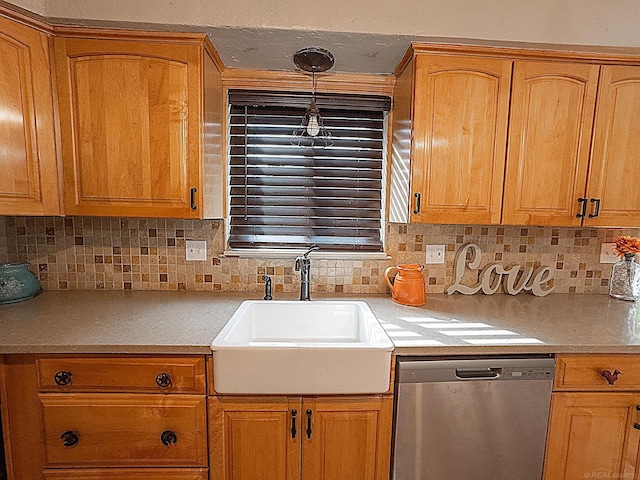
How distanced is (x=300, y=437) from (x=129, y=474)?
63 cm

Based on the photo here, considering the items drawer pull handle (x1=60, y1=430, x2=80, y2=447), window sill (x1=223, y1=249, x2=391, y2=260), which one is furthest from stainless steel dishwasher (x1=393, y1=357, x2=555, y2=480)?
drawer pull handle (x1=60, y1=430, x2=80, y2=447)

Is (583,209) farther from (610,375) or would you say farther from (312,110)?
(312,110)

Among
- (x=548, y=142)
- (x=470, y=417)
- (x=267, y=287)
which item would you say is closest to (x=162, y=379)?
(x=267, y=287)

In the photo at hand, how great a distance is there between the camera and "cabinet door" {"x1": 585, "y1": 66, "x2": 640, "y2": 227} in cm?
148

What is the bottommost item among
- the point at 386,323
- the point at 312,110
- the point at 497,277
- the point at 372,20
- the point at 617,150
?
the point at 386,323

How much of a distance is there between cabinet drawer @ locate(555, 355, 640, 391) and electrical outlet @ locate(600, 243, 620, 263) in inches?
31.9

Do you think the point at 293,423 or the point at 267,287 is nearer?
the point at 293,423

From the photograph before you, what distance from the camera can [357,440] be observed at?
4.01 feet

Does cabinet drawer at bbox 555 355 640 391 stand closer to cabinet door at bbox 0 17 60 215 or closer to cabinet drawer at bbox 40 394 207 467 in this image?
cabinet drawer at bbox 40 394 207 467

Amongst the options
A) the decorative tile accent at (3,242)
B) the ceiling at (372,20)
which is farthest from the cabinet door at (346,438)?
the decorative tile accent at (3,242)

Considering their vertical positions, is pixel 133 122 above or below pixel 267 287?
above

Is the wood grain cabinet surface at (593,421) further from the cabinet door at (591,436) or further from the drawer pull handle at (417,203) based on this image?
the drawer pull handle at (417,203)

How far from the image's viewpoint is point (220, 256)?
1803 millimetres

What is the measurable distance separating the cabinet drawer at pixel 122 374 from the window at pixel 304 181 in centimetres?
79
